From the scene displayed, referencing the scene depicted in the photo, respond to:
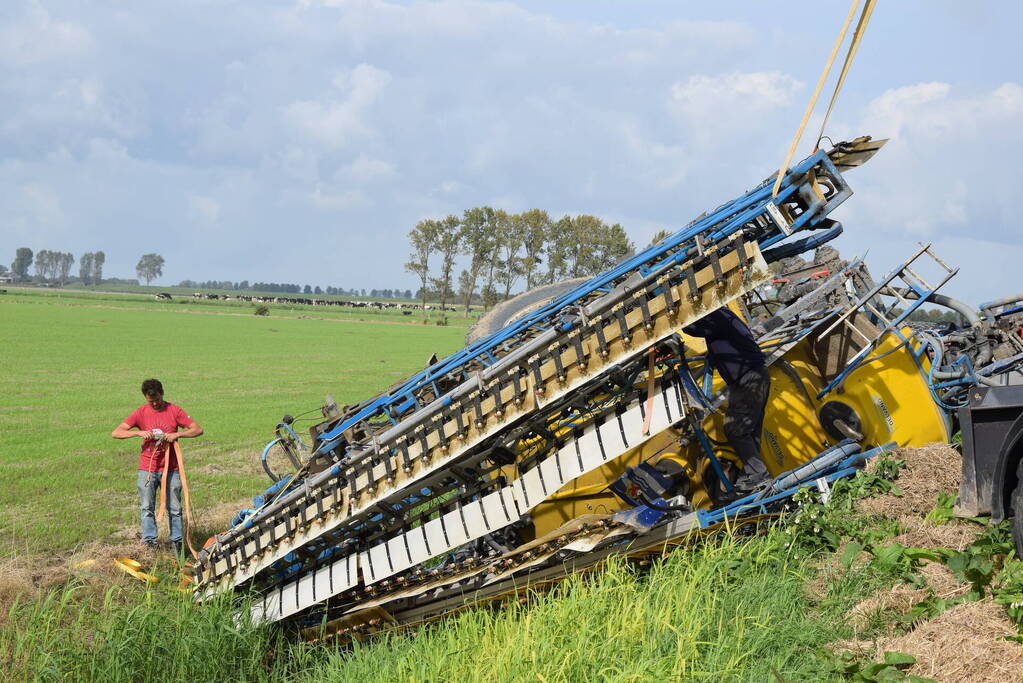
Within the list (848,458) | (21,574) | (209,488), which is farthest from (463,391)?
(209,488)

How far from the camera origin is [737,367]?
6.93m

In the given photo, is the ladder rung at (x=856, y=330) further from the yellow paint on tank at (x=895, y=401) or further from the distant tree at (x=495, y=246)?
the distant tree at (x=495, y=246)

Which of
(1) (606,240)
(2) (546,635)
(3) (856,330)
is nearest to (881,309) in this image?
(3) (856,330)

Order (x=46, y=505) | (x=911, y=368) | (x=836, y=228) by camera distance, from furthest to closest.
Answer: (x=46, y=505)
(x=911, y=368)
(x=836, y=228)

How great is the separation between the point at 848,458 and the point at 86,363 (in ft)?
96.4

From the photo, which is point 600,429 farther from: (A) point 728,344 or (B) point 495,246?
(B) point 495,246

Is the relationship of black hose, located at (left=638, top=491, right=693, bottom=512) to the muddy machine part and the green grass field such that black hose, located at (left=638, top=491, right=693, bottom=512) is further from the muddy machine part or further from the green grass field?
the green grass field

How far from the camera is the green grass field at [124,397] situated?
431 inches

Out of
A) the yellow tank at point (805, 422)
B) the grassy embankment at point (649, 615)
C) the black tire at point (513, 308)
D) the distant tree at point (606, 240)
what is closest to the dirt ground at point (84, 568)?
the grassy embankment at point (649, 615)

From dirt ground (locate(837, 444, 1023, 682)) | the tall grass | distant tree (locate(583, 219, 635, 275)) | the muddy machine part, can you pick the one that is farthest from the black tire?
distant tree (locate(583, 219, 635, 275))

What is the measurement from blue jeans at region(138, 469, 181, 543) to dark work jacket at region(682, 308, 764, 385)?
18.9ft

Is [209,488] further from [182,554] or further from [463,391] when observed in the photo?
[463,391]

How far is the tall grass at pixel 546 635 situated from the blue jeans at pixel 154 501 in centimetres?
132

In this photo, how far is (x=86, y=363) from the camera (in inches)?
1192
